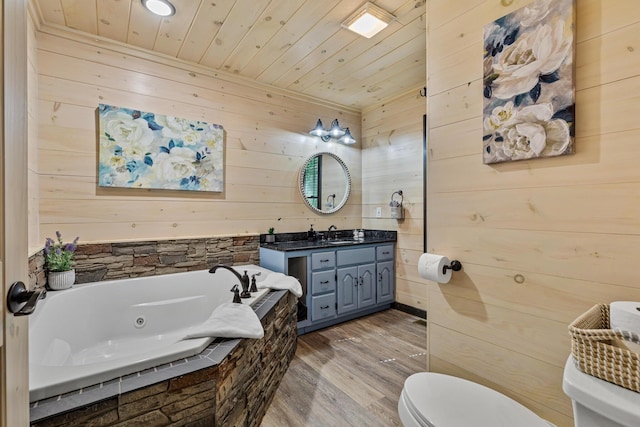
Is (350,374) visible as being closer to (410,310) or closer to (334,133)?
(410,310)

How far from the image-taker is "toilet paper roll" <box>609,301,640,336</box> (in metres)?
0.74

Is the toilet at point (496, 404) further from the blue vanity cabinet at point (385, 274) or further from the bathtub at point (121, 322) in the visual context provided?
the blue vanity cabinet at point (385, 274)

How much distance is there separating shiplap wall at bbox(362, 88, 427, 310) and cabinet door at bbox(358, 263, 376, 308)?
0.38m

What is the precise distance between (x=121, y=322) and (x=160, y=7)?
2.21 m

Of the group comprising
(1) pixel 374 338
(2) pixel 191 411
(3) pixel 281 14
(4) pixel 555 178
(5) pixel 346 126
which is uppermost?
(3) pixel 281 14

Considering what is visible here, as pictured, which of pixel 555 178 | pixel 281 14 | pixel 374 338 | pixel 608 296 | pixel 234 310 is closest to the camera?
pixel 608 296

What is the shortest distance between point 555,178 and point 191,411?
5.21 feet

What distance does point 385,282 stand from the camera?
3307mm

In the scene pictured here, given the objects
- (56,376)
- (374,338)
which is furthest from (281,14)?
(374,338)

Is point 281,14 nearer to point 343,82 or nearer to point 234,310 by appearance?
point 343,82

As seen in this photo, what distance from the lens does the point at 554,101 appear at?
3.29 ft

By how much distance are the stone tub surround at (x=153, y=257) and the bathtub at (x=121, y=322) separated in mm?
141

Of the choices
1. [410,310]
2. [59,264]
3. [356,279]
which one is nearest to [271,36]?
[59,264]

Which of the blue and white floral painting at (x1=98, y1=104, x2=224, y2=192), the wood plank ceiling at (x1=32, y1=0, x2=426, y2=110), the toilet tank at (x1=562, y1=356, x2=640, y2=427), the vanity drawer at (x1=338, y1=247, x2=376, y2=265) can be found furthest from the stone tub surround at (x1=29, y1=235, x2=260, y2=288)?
the toilet tank at (x1=562, y1=356, x2=640, y2=427)
